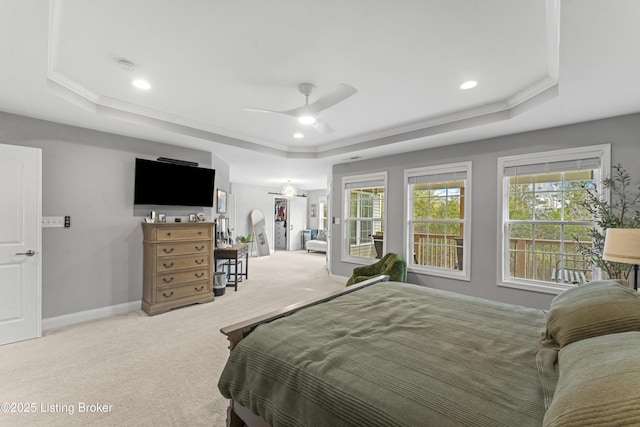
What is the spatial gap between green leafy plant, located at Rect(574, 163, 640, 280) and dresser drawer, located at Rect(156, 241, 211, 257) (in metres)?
4.61

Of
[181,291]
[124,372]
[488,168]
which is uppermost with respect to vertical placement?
[488,168]

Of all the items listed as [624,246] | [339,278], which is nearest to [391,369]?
[624,246]

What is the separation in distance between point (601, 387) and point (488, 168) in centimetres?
360

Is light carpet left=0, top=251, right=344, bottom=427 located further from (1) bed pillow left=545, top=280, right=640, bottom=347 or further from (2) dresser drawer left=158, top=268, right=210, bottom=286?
(1) bed pillow left=545, top=280, right=640, bottom=347

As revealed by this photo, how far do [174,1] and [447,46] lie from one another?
5.98 ft

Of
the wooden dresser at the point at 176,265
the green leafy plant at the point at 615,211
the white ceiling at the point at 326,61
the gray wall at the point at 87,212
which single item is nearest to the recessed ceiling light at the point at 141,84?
the white ceiling at the point at 326,61

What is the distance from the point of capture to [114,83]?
273cm

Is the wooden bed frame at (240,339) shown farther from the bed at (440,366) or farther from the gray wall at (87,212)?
the gray wall at (87,212)

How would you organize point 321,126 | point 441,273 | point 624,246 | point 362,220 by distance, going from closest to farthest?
point 624,246 < point 321,126 < point 441,273 < point 362,220

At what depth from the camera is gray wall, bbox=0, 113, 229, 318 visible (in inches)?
130

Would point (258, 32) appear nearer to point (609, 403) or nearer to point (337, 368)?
point (337, 368)

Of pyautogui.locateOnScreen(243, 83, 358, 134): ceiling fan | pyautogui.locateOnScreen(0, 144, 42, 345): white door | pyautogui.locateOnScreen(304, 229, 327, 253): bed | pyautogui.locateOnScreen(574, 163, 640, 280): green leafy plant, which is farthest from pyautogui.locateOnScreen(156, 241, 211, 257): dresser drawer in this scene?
pyautogui.locateOnScreen(304, 229, 327, 253): bed

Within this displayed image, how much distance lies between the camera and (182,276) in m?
4.04

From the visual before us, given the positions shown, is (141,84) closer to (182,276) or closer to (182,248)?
(182,248)
